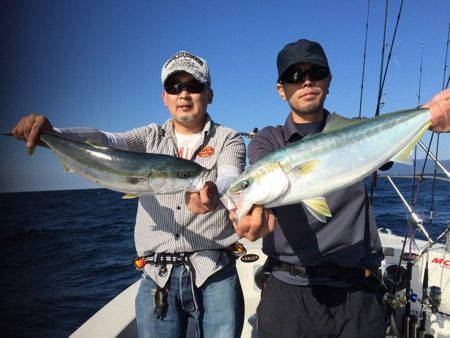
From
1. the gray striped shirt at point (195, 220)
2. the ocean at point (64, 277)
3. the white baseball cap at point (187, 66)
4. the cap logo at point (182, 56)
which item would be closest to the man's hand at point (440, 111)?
the gray striped shirt at point (195, 220)

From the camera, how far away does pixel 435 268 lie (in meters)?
6.60

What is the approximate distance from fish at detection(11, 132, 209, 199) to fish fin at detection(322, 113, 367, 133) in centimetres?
117

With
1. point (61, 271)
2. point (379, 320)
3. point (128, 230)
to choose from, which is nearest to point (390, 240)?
point (379, 320)

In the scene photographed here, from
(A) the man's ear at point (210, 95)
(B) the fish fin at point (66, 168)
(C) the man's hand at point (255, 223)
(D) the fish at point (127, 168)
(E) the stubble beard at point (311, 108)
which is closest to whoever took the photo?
(C) the man's hand at point (255, 223)

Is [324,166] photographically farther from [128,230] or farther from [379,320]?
[128,230]

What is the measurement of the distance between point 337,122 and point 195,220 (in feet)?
5.30

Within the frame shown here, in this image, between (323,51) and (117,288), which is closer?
(323,51)

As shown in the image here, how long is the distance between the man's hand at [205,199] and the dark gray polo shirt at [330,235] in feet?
1.69

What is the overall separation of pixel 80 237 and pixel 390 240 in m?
30.1

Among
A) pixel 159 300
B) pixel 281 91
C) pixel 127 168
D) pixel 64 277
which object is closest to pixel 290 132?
pixel 281 91

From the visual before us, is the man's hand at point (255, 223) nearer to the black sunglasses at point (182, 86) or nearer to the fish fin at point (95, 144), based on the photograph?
the black sunglasses at point (182, 86)

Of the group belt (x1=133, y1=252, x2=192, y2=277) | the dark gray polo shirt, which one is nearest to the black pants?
the dark gray polo shirt

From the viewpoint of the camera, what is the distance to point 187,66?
3299 mm

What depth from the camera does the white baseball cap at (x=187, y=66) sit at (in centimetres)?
329
